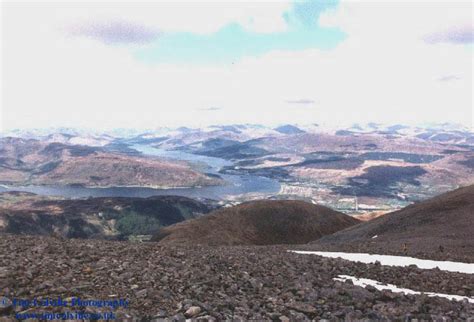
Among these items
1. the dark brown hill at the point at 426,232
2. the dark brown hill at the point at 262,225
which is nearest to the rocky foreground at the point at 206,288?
the dark brown hill at the point at 426,232

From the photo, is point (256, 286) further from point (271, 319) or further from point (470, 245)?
point (470, 245)

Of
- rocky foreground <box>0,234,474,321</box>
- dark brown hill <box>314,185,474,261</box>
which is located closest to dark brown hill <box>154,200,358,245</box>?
dark brown hill <box>314,185,474,261</box>

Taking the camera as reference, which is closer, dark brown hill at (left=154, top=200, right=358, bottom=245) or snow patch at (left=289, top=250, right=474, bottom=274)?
snow patch at (left=289, top=250, right=474, bottom=274)

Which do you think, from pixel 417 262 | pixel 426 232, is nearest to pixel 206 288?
pixel 417 262

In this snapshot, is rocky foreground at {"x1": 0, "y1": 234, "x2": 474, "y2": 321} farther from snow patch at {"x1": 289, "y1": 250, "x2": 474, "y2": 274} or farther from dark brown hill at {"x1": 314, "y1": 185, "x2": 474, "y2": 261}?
dark brown hill at {"x1": 314, "y1": 185, "x2": 474, "y2": 261}

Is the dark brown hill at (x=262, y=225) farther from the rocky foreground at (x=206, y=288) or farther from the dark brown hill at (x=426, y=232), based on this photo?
the rocky foreground at (x=206, y=288)

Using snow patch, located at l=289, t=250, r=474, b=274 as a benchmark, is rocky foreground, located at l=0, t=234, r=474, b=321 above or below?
above
